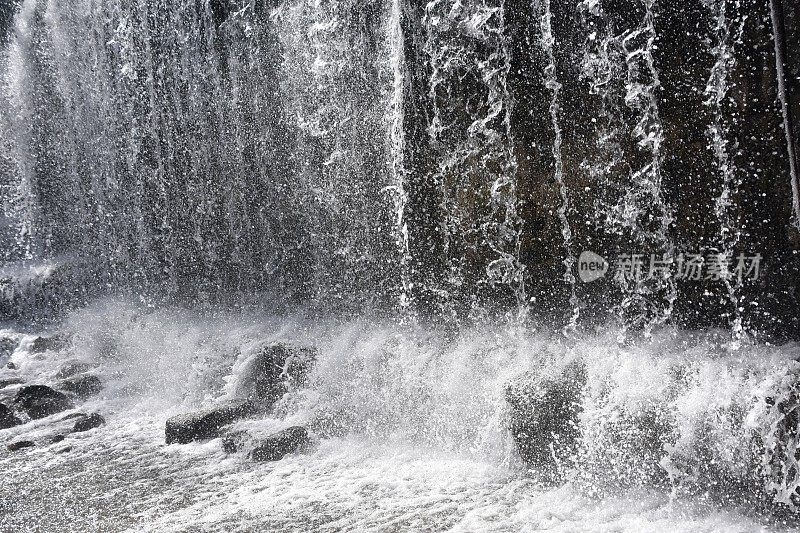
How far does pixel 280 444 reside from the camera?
479 cm

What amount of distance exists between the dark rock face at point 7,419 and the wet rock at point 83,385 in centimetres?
82

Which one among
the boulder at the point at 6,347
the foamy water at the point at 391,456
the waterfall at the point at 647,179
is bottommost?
the foamy water at the point at 391,456

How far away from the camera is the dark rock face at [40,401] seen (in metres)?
6.60

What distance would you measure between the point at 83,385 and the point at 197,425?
2797 millimetres

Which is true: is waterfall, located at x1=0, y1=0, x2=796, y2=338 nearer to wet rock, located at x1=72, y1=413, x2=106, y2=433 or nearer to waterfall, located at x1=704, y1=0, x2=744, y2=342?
waterfall, located at x1=704, y1=0, x2=744, y2=342

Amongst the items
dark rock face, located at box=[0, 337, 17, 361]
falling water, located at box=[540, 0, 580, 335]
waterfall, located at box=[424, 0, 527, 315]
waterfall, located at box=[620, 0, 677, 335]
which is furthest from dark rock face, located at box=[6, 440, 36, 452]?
dark rock face, located at box=[0, 337, 17, 361]

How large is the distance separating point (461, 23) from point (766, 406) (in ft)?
12.5

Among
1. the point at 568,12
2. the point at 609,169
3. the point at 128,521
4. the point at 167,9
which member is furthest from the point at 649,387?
the point at 167,9

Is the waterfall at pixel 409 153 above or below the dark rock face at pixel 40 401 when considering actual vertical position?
above

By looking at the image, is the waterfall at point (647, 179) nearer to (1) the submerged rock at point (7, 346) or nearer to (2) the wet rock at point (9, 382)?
(2) the wet rock at point (9, 382)

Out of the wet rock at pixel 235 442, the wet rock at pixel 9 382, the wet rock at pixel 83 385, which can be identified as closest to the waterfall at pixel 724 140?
the wet rock at pixel 235 442

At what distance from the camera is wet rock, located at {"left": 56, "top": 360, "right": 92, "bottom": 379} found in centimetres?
818

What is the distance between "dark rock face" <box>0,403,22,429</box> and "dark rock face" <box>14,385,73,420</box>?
141 mm

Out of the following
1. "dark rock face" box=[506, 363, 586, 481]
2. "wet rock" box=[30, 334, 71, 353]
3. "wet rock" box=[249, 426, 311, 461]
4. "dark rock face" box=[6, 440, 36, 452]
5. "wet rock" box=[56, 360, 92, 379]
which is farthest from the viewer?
"wet rock" box=[30, 334, 71, 353]
